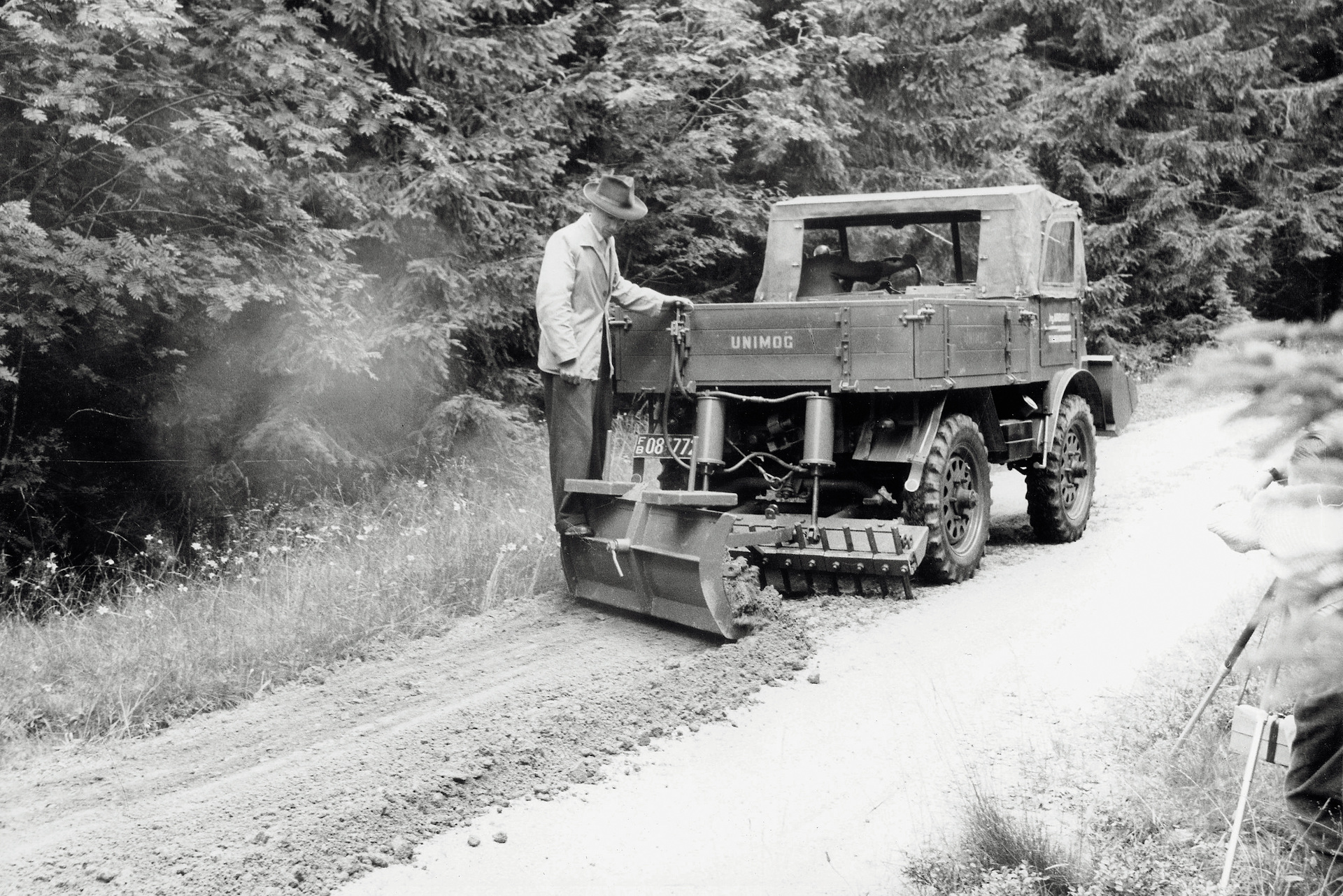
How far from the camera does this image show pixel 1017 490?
13.1 metres

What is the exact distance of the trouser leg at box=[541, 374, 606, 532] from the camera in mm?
7824

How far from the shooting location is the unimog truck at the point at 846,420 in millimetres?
7562

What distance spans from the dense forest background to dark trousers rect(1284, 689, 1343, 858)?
7.43 m

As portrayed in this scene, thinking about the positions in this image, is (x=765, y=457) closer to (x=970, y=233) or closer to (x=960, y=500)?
(x=960, y=500)

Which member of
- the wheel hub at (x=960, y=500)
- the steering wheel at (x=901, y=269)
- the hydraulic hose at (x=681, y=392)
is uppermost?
the steering wheel at (x=901, y=269)

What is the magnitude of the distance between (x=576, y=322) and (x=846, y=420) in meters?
2.05

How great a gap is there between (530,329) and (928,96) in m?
6.41

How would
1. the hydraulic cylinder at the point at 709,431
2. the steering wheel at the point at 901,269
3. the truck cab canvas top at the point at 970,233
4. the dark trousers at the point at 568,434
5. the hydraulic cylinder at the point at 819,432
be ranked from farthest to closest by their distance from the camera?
the steering wheel at the point at 901,269 < the truck cab canvas top at the point at 970,233 < the hydraulic cylinder at the point at 709,431 < the hydraulic cylinder at the point at 819,432 < the dark trousers at the point at 568,434

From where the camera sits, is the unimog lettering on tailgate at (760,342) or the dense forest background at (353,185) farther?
the dense forest background at (353,185)

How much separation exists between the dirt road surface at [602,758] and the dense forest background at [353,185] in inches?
151

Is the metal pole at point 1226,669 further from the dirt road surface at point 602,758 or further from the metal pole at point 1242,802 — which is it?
the dirt road surface at point 602,758

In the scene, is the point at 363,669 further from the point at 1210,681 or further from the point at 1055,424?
the point at 1055,424

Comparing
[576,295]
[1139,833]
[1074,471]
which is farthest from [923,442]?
[1139,833]

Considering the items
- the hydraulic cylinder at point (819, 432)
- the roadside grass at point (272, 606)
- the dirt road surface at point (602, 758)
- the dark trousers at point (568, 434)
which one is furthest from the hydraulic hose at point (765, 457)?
the roadside grass at point (272, 606)
